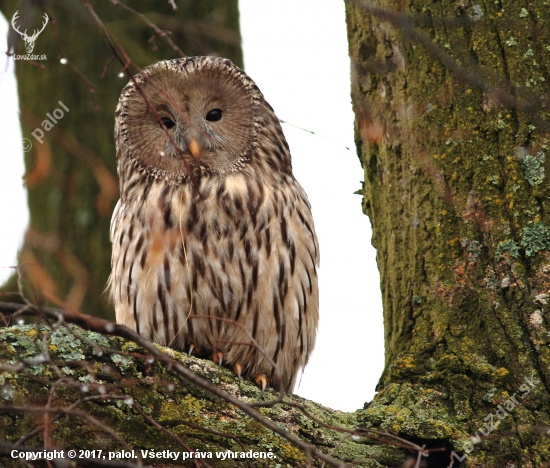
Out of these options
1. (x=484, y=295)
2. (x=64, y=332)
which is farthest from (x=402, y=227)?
(x=64, y=332)

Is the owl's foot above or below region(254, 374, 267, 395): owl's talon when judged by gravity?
above

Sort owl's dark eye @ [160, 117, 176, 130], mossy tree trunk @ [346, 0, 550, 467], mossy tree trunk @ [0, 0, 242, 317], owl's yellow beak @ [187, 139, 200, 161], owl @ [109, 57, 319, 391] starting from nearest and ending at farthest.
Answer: mossy tree trunk @ [346, 0, 550, 467]
owl @ [109, 57, 319, 391]
owl's yellow beak @ [187, 139, 200, 161]
owl's dark eye @ [160, 117, 176, 130]
mossy tree trunk @ [0, 0, 242, 317]

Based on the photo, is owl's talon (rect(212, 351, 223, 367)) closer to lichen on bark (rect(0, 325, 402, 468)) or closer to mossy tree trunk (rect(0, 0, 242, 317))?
lichen on bark (rect(0, 325, 402, 468))

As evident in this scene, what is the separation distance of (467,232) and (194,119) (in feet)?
5.13

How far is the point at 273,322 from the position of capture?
3.90 metres

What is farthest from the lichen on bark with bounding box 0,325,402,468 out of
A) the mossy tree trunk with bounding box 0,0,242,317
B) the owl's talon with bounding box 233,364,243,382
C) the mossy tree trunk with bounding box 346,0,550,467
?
the mossy tree trunk with bounding box 0,0,242,317

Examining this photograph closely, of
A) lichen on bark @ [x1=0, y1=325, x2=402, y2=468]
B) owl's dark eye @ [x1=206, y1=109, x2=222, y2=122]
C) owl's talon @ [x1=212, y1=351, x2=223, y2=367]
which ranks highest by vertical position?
owl's dark eye @ [x1=206, y1=109, x2=222, y2=122]

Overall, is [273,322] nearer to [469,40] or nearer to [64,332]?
[64,332]

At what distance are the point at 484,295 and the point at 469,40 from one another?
3.61 ft

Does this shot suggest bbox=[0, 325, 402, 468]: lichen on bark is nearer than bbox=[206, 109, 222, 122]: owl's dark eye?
Yes

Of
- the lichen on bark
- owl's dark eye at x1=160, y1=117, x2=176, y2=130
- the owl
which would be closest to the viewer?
the lichen on bark

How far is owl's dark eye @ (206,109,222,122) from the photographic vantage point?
13.7 ft

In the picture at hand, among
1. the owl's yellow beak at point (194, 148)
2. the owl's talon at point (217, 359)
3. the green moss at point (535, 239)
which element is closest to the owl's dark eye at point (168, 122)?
the owl's yellow beak at point (194, 148)

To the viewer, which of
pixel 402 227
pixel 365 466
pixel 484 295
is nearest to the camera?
pixel 365 466
